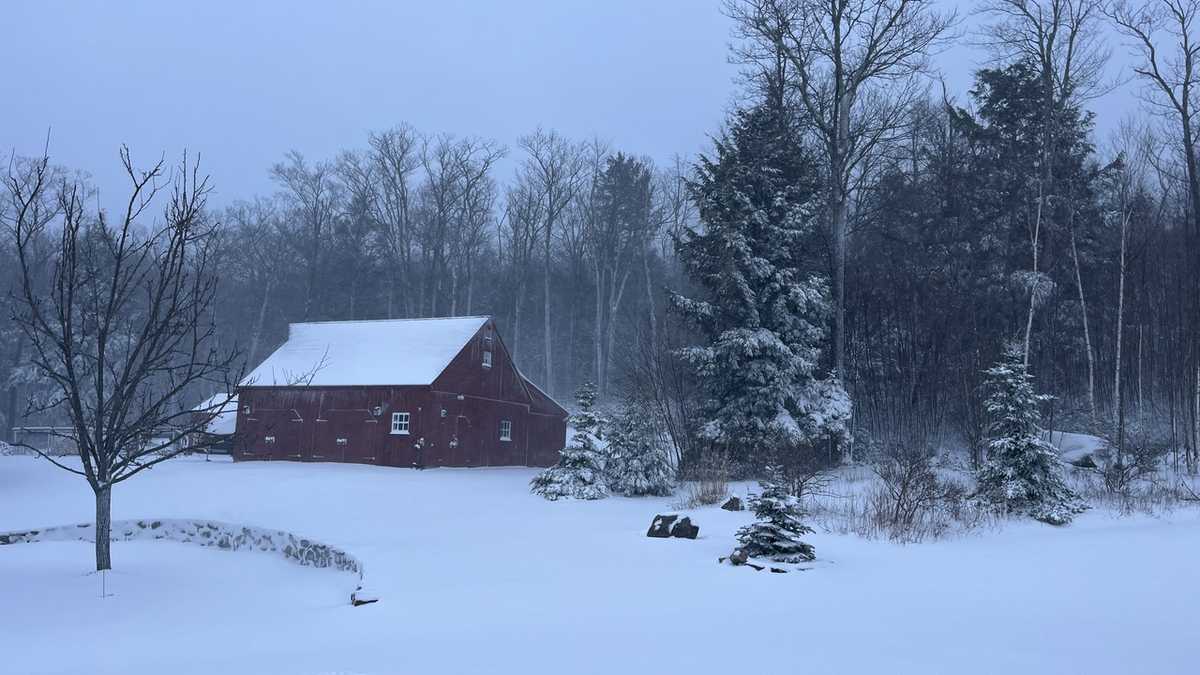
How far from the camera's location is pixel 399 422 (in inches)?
1030

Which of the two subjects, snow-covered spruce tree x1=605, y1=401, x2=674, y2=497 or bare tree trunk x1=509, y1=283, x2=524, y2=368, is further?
bare tree trunk x1=509, y1=283, x2=524, y2=368

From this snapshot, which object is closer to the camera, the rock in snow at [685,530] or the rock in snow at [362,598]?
the rock in snow at [362,598]

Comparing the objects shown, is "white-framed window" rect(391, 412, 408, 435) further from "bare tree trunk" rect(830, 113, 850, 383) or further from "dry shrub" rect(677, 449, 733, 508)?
"bare tree trunk" rect(830, 113, 850, 383)

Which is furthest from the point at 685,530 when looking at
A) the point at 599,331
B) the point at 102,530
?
the point at 599,331

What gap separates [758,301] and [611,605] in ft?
51.9

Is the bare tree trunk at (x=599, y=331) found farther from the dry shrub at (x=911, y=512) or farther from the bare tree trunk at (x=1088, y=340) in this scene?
the dry shrub at (x=911, y=512)

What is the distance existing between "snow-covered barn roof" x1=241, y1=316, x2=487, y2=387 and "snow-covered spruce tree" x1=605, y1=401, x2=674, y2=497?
8.74 meters

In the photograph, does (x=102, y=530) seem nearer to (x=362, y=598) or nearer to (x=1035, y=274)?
(x=362, y=598)

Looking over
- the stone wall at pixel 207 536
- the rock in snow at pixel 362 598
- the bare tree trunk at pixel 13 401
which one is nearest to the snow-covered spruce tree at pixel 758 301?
the stone wall at pixel 207 536

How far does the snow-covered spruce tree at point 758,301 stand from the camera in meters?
21.2

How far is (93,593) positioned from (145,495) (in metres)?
11.3

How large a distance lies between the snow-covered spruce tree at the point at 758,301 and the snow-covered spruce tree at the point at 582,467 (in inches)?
125

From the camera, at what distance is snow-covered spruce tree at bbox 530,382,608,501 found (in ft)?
62.5

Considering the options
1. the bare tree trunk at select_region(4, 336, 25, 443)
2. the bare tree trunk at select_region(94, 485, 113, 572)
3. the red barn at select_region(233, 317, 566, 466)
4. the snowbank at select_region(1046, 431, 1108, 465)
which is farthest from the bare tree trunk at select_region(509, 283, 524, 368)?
the bare tree trunk at select_region(94, 485, 113, 572)
